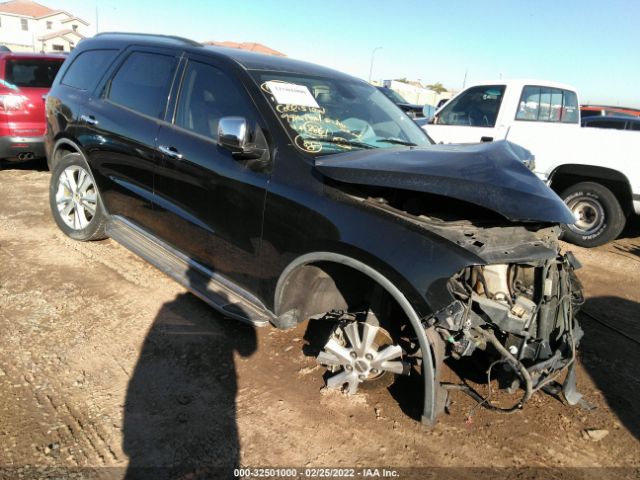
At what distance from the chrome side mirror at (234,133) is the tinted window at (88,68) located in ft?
7.37

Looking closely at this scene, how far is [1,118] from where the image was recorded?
6.76 m

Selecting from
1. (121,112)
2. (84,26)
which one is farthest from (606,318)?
(84,26)

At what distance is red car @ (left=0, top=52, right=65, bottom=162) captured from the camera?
267 inches

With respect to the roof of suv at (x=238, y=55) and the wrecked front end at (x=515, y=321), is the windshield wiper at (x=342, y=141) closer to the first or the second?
the roof of suv at (x=238, y=55)

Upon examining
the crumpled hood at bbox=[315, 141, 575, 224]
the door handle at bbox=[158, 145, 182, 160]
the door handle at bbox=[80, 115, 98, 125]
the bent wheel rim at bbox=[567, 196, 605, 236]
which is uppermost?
the crumpled hood at bbox=[315, 141, 575, 224]

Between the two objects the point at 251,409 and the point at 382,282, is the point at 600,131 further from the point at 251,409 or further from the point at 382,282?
the point at 251,409

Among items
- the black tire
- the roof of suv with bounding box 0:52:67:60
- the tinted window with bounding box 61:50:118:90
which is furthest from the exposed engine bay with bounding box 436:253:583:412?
the roof of suv with bounding box 0:52:67:60

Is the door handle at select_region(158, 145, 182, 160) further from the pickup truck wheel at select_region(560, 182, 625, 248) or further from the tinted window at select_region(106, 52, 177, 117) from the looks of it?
the pickup truck wheel at select_region(560, 182, 625, 248)

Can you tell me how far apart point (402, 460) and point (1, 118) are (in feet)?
23.7

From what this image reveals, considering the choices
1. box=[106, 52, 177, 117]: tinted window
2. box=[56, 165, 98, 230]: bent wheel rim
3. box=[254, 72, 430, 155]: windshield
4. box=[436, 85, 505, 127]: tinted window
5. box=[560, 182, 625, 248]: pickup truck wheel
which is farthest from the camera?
box=[436, 85, 505, 127]: tinted window

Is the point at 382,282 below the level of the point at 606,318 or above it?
above

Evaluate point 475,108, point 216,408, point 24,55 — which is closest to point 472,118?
point 475,108

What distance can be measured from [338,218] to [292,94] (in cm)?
108

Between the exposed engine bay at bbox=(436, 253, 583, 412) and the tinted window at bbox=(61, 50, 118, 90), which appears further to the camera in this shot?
the tinted window at bbox=(61, 50, 118, 90)
